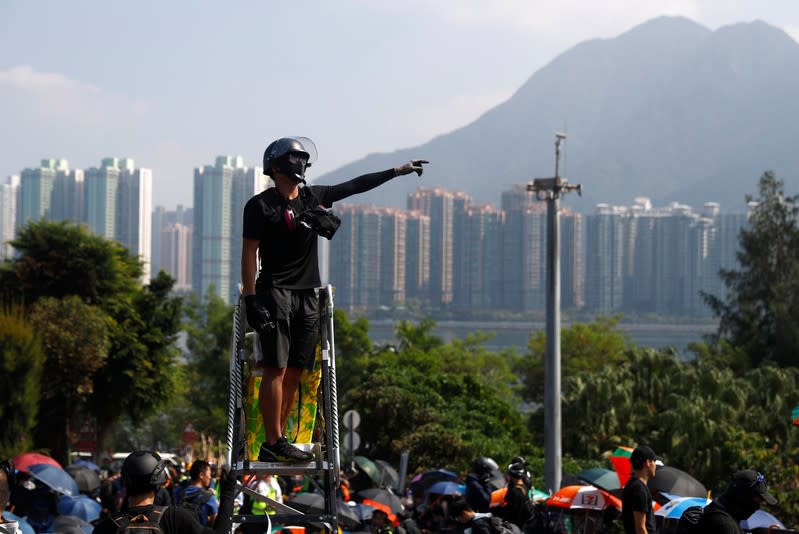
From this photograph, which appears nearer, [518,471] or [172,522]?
[172,522]

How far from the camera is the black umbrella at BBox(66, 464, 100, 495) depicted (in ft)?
60.0

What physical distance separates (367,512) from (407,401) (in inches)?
685

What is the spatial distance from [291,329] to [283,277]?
28 centimetres

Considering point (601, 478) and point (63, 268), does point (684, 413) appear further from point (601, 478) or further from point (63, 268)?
point (63, 268)

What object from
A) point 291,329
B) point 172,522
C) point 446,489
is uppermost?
point 291,329

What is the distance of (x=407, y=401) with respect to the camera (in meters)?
31.1

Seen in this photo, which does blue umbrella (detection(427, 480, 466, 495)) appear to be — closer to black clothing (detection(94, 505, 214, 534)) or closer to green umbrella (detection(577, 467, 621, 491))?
green umbrella (detection(577, 467, 621, 491))

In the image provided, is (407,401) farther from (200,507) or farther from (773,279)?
(773,279)

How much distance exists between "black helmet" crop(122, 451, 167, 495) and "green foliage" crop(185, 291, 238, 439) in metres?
46.5

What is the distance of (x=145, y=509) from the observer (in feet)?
15.7

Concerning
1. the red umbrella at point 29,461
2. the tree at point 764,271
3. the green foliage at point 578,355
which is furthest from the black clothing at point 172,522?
the green foliage at point 578,355

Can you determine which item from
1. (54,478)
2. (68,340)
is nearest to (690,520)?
(54,478)

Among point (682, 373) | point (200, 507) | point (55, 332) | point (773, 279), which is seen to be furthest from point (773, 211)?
point (200, 507)

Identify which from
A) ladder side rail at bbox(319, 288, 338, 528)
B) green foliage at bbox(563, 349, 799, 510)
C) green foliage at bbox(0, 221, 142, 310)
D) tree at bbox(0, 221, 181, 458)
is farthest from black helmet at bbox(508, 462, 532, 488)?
green foliage at bbox(0, 221, 142, 310)
